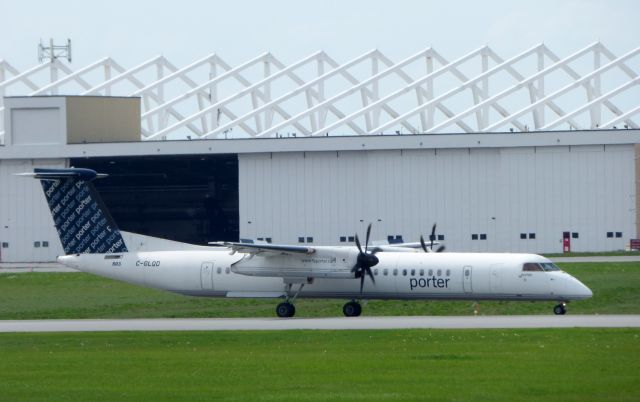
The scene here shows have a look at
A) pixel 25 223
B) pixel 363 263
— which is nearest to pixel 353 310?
pixel 363 263

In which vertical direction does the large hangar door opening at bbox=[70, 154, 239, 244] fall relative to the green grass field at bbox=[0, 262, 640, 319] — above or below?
above

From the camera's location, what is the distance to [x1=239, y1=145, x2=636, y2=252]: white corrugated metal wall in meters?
75.9

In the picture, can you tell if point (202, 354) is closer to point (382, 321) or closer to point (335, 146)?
point (382, 321)

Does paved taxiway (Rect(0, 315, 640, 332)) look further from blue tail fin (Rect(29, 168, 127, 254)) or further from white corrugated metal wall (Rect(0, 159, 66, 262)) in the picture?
white corrugated metal wall (Rect(0, 159, 66, 262))

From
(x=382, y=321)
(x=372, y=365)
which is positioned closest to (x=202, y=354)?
(x=372, y=365)

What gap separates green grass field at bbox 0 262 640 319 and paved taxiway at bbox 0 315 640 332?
5.73 meters

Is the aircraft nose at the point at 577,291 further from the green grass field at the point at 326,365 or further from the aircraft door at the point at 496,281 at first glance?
the green grass field at the point at 326,365

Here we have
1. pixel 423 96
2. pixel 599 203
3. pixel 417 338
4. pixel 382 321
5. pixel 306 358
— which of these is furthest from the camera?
pixel 423 96

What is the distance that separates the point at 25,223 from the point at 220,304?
100 feet

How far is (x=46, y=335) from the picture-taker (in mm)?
38312

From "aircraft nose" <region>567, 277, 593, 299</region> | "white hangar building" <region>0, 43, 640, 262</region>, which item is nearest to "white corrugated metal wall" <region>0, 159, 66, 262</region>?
"white hangar building" <region>0, 43, 640, 262</region>

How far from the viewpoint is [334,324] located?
41.1 metres

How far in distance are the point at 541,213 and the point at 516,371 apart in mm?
49463

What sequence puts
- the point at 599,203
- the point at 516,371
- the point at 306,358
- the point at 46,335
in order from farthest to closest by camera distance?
the point at 599,203 → the point at 46,335 → the point at 306,358 → the point at 516,371
